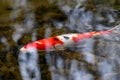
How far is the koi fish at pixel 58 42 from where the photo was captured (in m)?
3.64

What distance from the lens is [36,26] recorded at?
13.6 ft

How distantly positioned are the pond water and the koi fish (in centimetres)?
5

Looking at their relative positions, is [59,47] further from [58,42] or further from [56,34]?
[56,34]

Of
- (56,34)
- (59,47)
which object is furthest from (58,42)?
(56,34)

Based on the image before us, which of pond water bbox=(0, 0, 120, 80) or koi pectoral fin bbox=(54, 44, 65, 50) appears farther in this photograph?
koi pectoral fin bbox=(54, 44, 65, 50)

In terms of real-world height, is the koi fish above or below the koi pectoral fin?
above

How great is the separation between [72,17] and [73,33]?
50 centimetres

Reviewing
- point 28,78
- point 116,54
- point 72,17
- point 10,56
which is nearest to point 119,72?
point 116,54

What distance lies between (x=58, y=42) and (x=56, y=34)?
270 millimetres

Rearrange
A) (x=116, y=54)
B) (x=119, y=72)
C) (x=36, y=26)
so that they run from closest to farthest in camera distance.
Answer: (x=119, y=72)
(x=116, y=54)
(x=36, y=26)

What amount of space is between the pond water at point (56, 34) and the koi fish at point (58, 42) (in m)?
0.05

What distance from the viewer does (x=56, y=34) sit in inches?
156

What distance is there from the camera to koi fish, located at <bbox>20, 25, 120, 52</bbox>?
3.64m

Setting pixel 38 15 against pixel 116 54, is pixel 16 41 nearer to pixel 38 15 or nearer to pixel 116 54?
pixel 38 15
